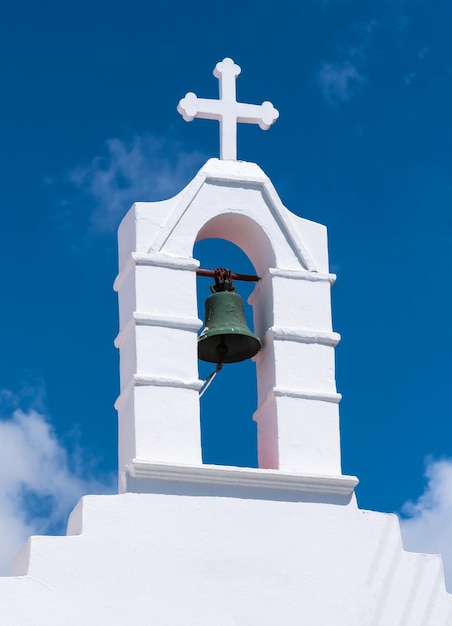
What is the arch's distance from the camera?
1258 centimetres

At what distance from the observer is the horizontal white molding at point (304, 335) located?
1226 cm

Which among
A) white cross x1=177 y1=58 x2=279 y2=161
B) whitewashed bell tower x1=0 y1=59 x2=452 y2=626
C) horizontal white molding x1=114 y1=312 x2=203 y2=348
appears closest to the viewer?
whitewashed bell tower x1=0 y1=59 x2=452 y2=626

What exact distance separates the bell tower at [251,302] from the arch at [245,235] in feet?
0.03

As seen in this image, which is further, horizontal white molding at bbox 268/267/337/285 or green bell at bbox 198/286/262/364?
horizontal white molding at bbox 268/267/337/285

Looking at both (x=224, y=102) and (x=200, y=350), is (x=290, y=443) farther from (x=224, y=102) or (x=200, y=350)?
(x=224, y=102)

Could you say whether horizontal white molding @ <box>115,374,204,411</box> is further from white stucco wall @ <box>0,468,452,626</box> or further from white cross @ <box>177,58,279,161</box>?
white cross @ <box>177,58,279,161</box>

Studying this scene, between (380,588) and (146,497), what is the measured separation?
1649mm

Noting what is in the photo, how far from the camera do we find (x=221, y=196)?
Answer: 12570mm

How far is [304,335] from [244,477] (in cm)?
123

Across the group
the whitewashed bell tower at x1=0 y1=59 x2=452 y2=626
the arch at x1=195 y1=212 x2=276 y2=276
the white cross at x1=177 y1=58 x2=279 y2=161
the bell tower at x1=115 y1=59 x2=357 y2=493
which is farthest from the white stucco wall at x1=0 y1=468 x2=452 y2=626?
the white cross at x1=177 y1=58 x2=279 y2=161

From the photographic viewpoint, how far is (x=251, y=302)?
12.8 metres

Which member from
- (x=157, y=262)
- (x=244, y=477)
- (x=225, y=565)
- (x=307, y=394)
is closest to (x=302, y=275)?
(x=307, y=394)

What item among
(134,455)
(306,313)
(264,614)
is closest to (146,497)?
(134,455)

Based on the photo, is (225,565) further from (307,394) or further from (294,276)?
(294,276)
